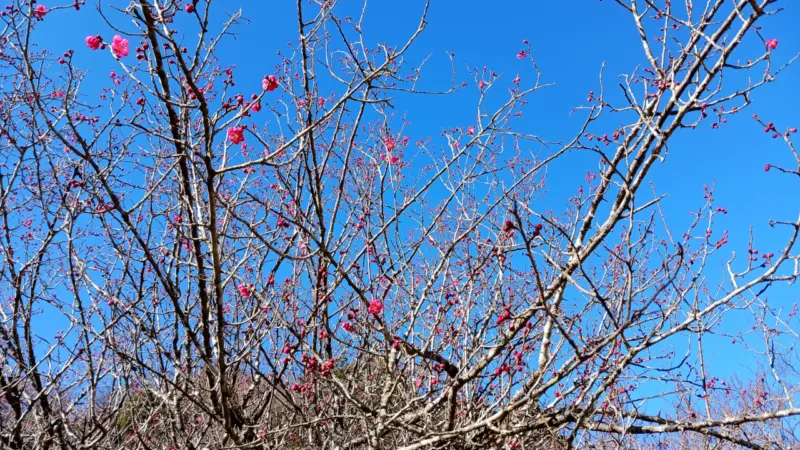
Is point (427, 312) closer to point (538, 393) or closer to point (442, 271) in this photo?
point (442, 271)

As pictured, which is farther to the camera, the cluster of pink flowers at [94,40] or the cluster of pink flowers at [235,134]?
the cluster of pink flowers at [235,134]

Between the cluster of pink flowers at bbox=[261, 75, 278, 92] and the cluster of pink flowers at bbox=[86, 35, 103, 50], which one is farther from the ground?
the cluster of pink flowers at bbox=[86, 35, 103, 50]

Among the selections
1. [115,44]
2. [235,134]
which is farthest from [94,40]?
[235,134]

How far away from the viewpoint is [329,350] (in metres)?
4.32

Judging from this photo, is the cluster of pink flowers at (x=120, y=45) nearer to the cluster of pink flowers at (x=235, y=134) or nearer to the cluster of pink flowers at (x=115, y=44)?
the cluster of pink flowers at (x=115, y=44)

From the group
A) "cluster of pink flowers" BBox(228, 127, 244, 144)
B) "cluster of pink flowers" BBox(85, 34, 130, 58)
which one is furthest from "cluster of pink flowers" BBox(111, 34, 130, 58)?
"cluster of pink flowers" BBox(228, 127, 244, 144)

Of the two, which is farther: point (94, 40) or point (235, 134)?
point (235, 134)

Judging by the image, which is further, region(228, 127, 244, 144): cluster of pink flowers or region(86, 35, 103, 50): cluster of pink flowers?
region(228, 127, 244, 144): cluster of pink flowers

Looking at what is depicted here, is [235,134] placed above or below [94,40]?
below

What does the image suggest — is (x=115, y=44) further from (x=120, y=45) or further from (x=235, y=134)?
(x=235, y=134)

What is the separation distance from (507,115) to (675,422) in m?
2.48

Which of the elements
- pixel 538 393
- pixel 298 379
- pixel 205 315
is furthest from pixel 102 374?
pixel 538 393

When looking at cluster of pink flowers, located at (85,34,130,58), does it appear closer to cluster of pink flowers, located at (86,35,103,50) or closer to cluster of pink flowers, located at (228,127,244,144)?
cluster of pink flowers, located at (86,35,103,50)

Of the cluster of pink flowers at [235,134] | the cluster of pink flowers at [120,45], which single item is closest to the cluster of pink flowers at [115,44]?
the cluster of pink flowers at [120,45]
